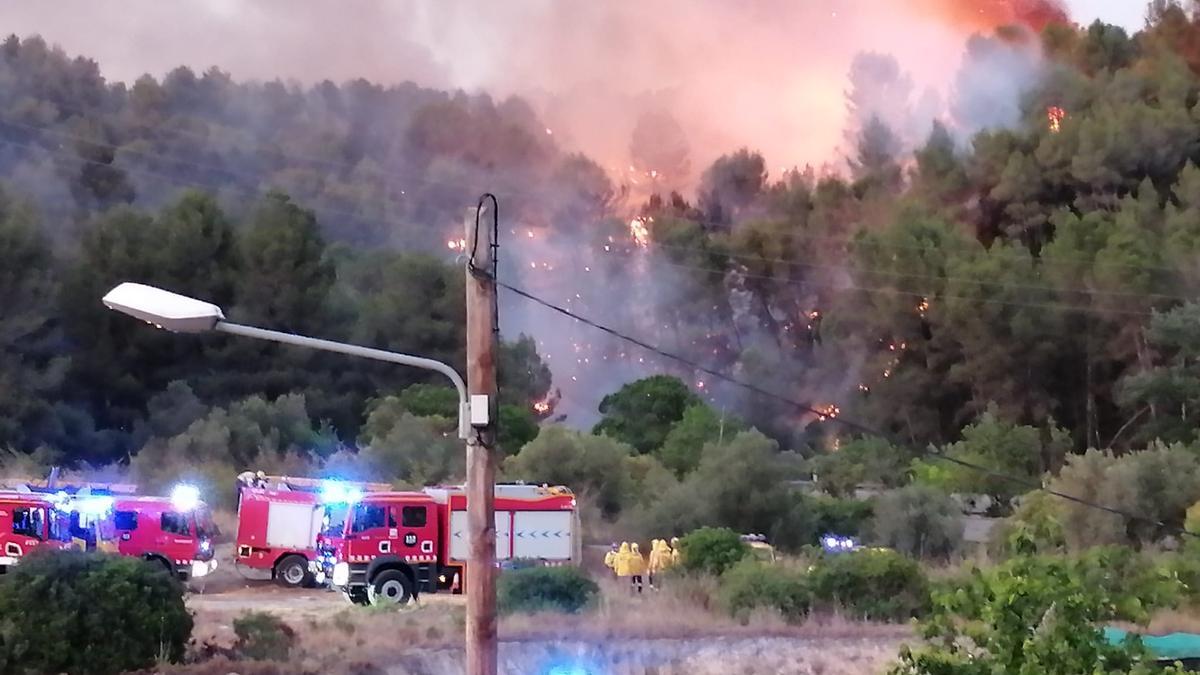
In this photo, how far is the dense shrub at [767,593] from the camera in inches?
774

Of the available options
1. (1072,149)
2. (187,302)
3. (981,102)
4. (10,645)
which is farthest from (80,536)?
(981,102)

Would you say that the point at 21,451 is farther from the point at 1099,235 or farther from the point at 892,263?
Result: the point at 1099,235

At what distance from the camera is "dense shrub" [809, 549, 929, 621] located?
65.9 ft

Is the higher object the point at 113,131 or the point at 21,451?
the point at 113,131

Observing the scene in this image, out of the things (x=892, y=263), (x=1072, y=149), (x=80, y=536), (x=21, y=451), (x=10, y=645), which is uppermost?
(x=1072, y=149)

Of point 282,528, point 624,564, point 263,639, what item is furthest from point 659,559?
point 263,639

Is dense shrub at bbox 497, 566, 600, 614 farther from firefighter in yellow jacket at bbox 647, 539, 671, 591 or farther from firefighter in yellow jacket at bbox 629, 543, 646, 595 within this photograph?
firefighter in yellow jacket at bbox 647, 539, 671, 591

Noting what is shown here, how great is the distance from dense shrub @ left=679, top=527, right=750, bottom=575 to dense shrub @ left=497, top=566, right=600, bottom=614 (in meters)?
3.05

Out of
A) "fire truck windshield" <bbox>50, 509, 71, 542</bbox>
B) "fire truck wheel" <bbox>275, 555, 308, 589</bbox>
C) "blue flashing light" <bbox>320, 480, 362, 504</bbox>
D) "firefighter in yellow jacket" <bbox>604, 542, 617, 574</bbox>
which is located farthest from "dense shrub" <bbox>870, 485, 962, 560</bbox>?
"fire truck windshield" <bbox>50, 509, 71, 542</bbox>

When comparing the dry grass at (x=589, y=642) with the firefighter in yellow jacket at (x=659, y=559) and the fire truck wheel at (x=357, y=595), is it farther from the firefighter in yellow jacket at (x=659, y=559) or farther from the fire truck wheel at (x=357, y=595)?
the firefighter in yellow jacket at (x=659, y=559)

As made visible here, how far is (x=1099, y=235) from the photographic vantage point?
43.2 meters

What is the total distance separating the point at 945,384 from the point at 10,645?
36.4m

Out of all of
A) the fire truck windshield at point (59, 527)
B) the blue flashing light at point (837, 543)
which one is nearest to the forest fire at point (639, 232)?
the blue flashing light at point (837, 543)

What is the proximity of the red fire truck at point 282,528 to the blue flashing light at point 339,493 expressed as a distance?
48 millimetres
